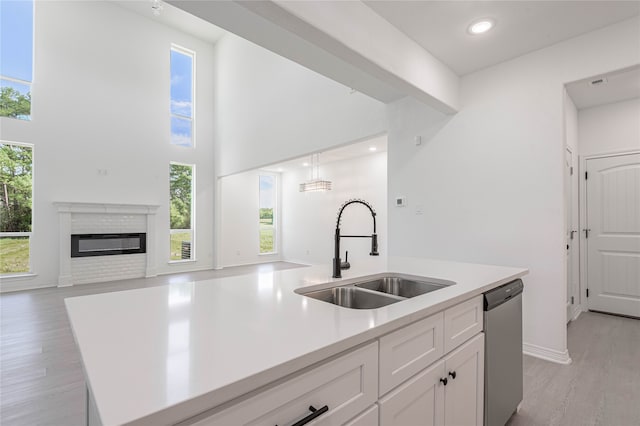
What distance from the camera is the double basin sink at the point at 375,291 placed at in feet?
5.02

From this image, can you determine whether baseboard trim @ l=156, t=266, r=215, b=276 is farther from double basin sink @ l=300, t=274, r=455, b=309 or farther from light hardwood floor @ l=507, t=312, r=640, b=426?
light hardwood floor @ l=507, t=312, r=640, b=426

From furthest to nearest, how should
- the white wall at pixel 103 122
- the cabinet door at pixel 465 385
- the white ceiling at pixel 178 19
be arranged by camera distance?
the white ceiling at pixel 178 19 → the white wall at pixel 103 122 → the cabinet door at pixel 465 385

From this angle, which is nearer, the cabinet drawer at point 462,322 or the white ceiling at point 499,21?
the cabinet drawer at point 462,322

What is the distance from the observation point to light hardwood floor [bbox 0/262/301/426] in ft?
6.46

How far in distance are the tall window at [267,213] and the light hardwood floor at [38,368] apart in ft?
15.9

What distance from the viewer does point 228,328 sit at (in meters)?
0.93

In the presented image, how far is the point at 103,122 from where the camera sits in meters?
6.42

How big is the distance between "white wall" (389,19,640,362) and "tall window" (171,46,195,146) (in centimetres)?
Answer: 583

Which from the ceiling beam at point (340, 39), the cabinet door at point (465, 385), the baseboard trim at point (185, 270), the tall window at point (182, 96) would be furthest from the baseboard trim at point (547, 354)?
the tall window at point (182, 96)

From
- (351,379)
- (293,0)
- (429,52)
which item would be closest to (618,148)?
(429,52)

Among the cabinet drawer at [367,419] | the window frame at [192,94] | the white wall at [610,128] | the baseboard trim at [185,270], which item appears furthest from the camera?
the window frame at [192,94]

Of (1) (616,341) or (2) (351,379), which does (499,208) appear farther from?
(2) (351,379)

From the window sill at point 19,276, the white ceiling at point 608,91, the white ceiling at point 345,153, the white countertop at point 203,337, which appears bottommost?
the window sill at point 19,276

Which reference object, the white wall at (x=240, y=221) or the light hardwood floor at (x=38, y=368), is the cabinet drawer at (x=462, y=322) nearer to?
the light hardwood floor at (x=38, y=368)
